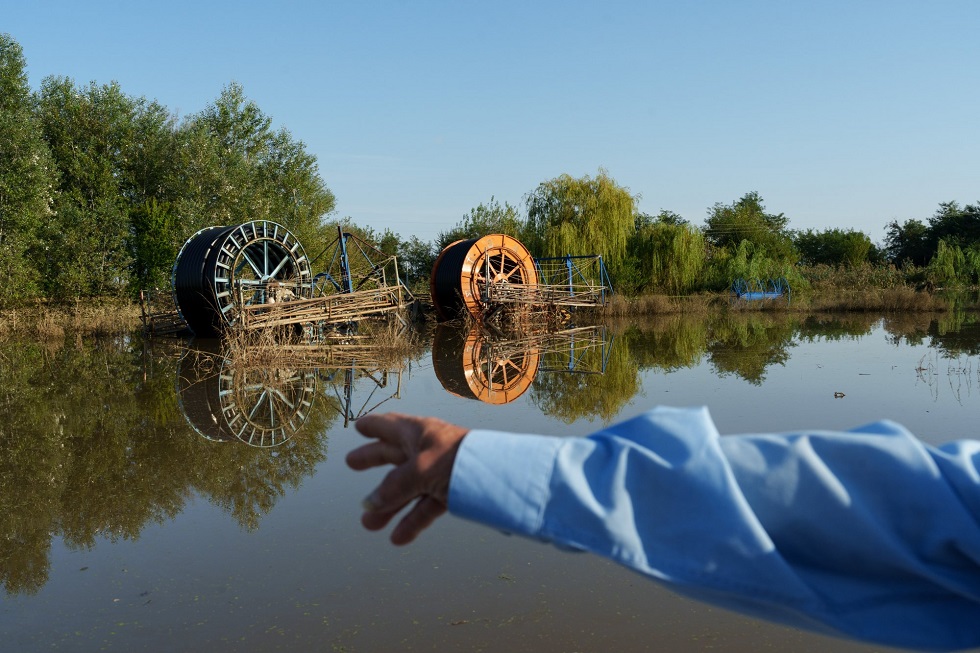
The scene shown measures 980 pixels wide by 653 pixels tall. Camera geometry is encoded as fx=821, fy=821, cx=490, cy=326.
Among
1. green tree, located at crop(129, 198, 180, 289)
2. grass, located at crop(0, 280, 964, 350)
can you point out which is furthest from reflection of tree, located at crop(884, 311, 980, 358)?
green tree, located at crop(129, 198, 180, 289)

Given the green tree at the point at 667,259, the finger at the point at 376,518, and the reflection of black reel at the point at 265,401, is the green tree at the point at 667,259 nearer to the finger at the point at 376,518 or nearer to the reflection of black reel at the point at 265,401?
the reflection of black reel at the point at 265,401

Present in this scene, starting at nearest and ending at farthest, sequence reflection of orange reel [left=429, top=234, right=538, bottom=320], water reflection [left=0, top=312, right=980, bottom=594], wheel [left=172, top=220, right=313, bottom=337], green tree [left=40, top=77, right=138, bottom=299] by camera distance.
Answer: water reflection [left=0, top=312, right=980, bottom=594]
wheel [left=172, top=220, right=313, bottom=337]
reflection of orange reel [left=429, top=234, right=538, bottom=320]
green tree [left=40, top=77, right=138, bottom=299]

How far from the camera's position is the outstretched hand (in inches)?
38.5

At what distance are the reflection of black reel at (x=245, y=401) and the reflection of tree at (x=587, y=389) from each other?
2.79 metres

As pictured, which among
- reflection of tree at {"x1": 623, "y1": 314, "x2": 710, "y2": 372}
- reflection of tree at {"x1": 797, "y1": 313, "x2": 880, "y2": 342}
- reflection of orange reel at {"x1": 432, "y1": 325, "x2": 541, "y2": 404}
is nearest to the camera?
reflection of orange reel at {"x1": 432, "y1": 325, "x2": 541, "y2": 404}

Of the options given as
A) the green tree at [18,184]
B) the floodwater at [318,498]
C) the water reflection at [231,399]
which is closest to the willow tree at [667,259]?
the water reflection at [231,399]

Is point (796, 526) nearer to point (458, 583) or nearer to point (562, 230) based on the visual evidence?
point (458, 583)

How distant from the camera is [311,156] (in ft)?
108

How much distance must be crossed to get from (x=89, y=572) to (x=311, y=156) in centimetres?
2994

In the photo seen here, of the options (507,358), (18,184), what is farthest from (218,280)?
(18,184)

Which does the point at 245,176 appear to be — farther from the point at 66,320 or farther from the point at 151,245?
the point at 66,320

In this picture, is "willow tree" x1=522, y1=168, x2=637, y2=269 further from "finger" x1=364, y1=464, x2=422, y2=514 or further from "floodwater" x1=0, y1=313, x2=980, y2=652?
"finger" x1=364, y1=464, x2=422, y2=514

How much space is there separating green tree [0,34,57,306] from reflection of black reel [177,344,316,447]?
11736 mm

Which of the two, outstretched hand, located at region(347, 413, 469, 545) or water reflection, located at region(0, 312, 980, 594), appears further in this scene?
water reflection, located at region(0, 312, 980, 594)
